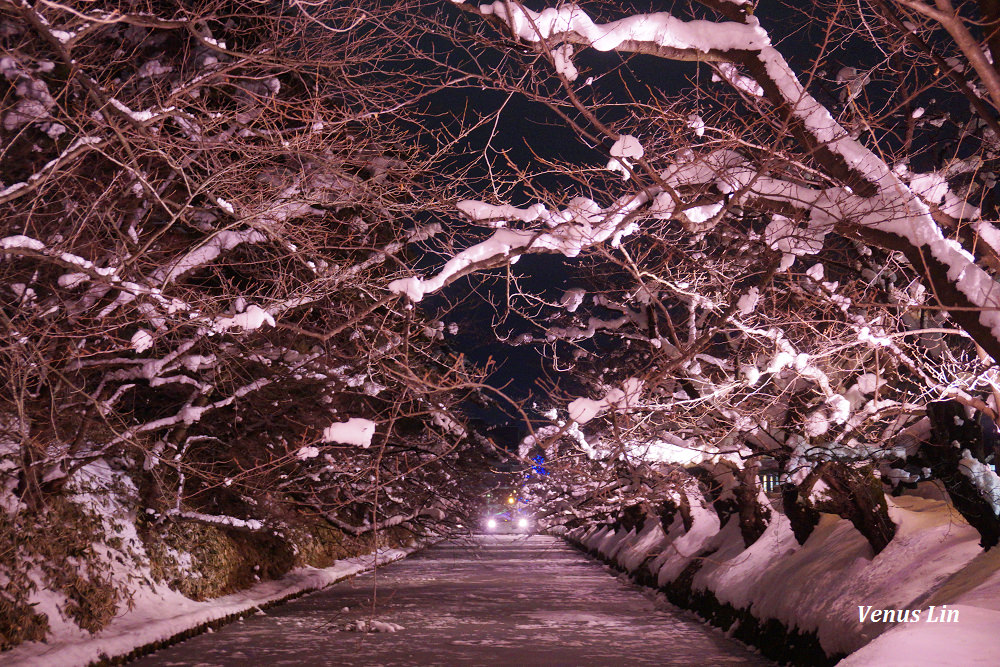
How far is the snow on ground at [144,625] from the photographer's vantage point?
11336 millimetres

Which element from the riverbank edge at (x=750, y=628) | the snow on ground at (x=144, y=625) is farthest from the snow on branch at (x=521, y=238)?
the snow on ground at (x=144, y=625)

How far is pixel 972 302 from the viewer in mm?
6102

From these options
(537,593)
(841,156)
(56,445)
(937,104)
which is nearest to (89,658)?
(56,445)

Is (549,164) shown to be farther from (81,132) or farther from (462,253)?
(81,132)

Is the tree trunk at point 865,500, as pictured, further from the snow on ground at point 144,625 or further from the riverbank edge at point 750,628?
the snow on ground at point 144,625

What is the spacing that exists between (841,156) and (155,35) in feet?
37.3

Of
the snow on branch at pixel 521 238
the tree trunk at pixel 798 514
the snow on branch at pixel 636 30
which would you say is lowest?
the tree trunk at pixel 798 514

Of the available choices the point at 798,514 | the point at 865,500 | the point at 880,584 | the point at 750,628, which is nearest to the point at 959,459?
the point at 865,500

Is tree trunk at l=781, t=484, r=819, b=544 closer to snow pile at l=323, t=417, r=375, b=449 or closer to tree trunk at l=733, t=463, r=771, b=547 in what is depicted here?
tree trunk at l=733, t=463, r=771, b=547

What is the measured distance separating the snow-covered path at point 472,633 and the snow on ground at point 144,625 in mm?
398

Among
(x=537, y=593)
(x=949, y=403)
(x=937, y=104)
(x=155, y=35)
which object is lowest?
(x=537, y=593)

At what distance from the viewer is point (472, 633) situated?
16.2 metres

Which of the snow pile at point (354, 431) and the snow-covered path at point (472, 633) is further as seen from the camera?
the snow-covered path at point (472, 633)

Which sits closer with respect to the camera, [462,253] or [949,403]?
[462,253]
